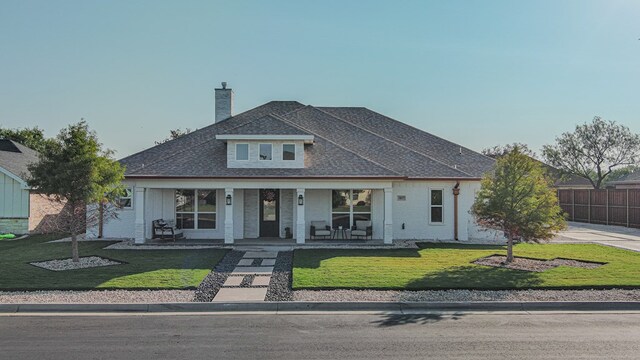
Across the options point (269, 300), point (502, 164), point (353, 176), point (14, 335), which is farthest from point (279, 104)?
point (14, 335)

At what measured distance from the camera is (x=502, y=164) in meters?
13.7

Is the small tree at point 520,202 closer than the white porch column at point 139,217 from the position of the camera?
Yes

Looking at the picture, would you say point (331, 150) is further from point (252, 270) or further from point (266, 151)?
point (252, 270)

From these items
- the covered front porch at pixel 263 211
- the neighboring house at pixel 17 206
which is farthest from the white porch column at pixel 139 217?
the neighboring house at pixel 17 206

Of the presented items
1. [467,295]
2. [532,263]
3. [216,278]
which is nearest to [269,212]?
[216,278]

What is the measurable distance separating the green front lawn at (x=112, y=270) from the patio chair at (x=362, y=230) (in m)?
5.71

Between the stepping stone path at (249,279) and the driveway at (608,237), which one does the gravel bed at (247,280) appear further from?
the driveway at (608,237)

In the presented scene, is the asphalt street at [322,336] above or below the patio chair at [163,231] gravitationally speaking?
below

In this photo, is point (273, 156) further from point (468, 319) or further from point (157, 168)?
point (468, 319)

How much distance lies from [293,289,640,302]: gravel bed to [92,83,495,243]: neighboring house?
7.58 meters

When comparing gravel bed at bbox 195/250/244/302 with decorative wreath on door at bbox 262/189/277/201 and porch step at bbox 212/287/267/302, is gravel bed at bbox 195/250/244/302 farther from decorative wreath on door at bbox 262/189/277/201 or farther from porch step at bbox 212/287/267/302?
decorative wreath on door at bbox 262/189/277/201

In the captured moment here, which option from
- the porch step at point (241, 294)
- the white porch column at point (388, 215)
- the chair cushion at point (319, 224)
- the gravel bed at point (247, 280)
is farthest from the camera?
the chair cushion at point (319, 224)

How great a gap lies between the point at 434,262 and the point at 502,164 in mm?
3645

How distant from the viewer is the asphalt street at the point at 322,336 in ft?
21.6
